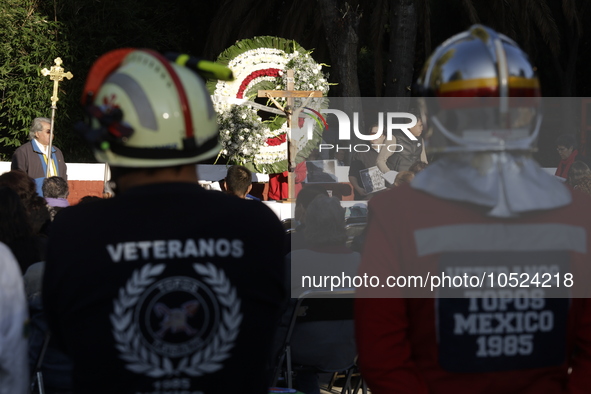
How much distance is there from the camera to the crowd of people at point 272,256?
175 cm

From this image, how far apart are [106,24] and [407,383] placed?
16.4 metres

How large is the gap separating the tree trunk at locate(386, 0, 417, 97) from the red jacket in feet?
41.9

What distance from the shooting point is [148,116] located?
1792mm

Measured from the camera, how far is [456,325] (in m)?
1.81

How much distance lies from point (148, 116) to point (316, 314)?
112 inches

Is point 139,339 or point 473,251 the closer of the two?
point 139,339

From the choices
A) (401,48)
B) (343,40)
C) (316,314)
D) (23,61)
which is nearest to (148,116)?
(316,314)

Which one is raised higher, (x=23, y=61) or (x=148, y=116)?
(x=23, y=61)

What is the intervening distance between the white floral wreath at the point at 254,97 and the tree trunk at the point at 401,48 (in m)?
Answer: 4.04

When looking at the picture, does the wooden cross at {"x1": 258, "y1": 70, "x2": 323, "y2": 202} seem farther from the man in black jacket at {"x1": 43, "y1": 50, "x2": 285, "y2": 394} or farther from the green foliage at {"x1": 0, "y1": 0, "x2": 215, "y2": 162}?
the green foliage at {"x1": 0, "y1": 0, "x2": 215, "y2": 162}

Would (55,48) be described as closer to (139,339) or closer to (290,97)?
(290,97)

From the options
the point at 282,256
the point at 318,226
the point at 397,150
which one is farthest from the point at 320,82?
the point at 282,256

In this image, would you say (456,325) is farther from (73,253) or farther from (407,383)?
(73,253)

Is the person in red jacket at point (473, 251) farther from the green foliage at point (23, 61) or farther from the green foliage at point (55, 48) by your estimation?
the green foliage at point (23, 61)
